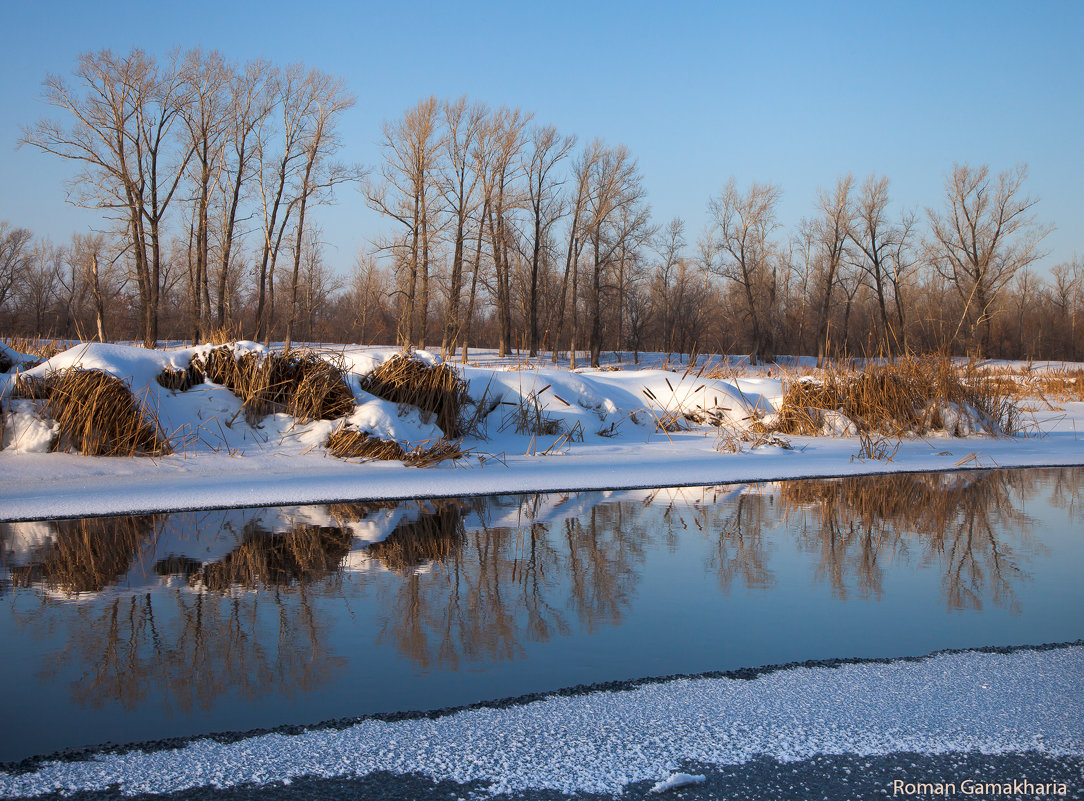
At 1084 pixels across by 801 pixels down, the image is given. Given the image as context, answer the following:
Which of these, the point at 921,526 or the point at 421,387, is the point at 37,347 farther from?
the point at 921,526

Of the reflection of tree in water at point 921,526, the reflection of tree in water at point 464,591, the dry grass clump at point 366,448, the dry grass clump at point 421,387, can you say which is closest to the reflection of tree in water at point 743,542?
the reflection of tree in water at point 921,526

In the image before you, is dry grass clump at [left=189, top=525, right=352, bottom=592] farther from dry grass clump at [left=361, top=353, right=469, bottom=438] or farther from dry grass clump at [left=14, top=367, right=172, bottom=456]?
dry grass clump at [left=361, top=353, right=469, bottom=438]

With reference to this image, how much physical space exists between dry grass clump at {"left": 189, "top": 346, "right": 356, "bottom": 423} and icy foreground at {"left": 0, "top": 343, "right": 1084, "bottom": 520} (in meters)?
0.17

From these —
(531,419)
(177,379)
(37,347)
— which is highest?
(37,347)

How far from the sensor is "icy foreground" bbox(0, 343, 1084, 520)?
7617 millimetres

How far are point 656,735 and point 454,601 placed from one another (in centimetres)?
179

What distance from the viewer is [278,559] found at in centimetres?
519

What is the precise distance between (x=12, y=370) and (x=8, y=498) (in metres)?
3.66

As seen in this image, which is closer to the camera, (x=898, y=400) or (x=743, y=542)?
(x=743, y=542)

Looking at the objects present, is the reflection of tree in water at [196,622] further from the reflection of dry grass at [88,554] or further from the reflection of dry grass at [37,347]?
the reflection of dry grass at [37,347]

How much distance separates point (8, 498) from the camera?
6.85m

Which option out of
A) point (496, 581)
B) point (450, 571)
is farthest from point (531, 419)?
point (496, 581)

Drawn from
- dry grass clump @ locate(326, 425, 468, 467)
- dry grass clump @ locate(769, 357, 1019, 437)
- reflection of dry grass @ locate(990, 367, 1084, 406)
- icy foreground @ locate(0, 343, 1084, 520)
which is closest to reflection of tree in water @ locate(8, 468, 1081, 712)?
icy foreground @ locate(0, 343, 1084, 520)

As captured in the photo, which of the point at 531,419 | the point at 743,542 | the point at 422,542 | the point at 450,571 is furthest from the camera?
the point at 531,419
